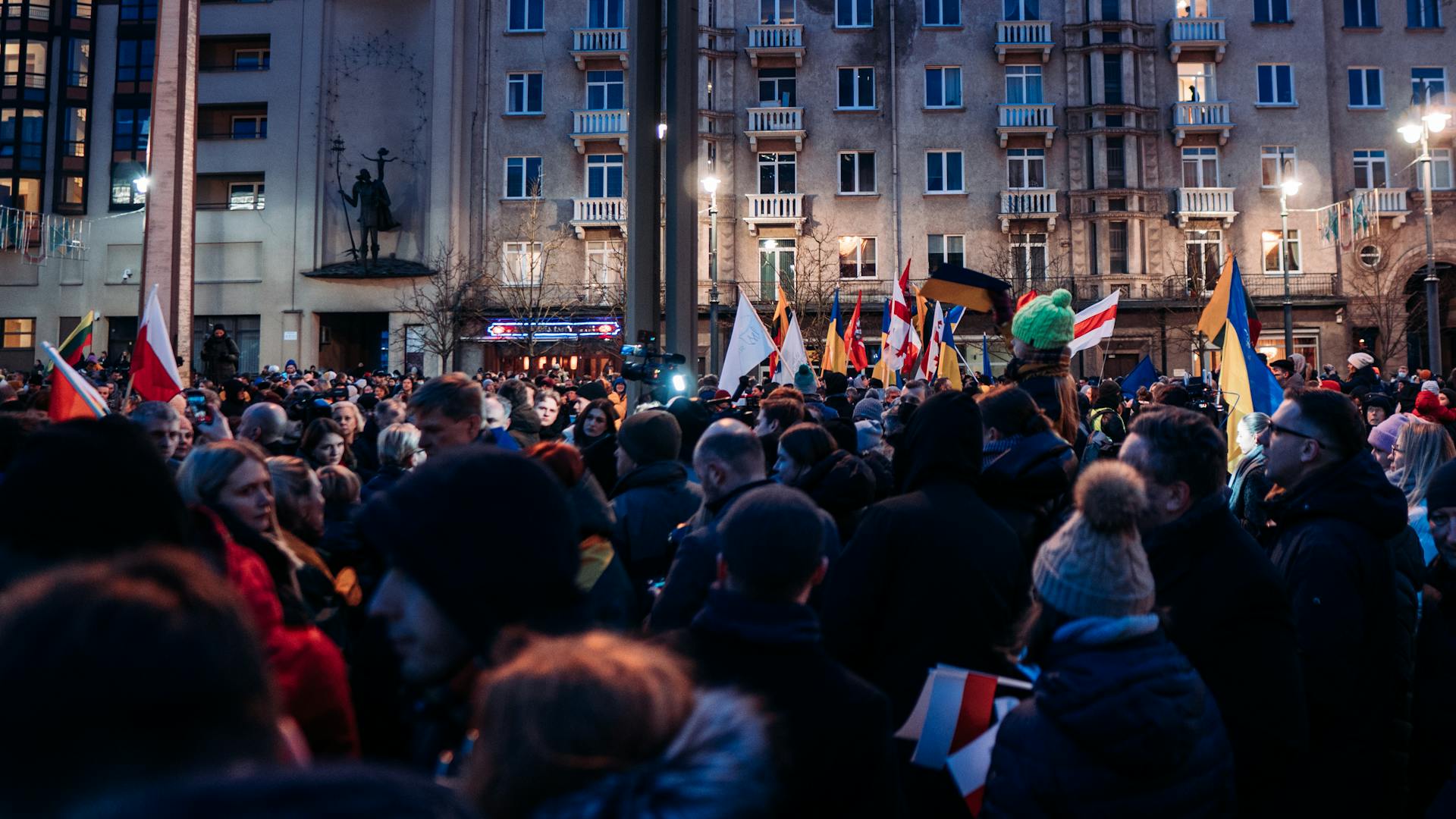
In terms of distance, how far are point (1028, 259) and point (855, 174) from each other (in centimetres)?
647

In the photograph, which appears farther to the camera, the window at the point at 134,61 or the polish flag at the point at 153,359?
the window at the point at 134,61

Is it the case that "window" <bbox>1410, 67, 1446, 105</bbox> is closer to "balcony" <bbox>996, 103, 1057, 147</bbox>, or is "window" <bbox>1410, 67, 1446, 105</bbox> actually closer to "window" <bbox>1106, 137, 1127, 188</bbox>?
"window" <bbox>1106, 137, 1127, 188</bbox>

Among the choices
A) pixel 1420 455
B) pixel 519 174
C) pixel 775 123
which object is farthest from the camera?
pixel 519 174

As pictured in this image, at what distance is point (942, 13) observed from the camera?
37.6 meters

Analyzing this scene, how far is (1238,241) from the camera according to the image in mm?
36500

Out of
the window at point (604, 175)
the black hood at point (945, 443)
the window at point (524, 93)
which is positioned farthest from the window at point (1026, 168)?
the black hood at point (945, 443)

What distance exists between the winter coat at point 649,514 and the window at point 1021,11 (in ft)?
119

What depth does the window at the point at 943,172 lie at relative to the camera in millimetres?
37219

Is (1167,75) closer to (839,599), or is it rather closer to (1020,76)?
(1020,76)

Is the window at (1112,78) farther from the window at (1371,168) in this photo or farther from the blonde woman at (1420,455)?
the blonde woman at (1420,455)

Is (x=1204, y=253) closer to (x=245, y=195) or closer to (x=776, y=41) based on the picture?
(x=776, y=41)

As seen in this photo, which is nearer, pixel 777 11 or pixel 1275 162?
pixel 1275 162

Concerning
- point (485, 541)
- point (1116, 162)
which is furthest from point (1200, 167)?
point (485, 541)

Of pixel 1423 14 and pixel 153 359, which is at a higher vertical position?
pixel 1423 14
